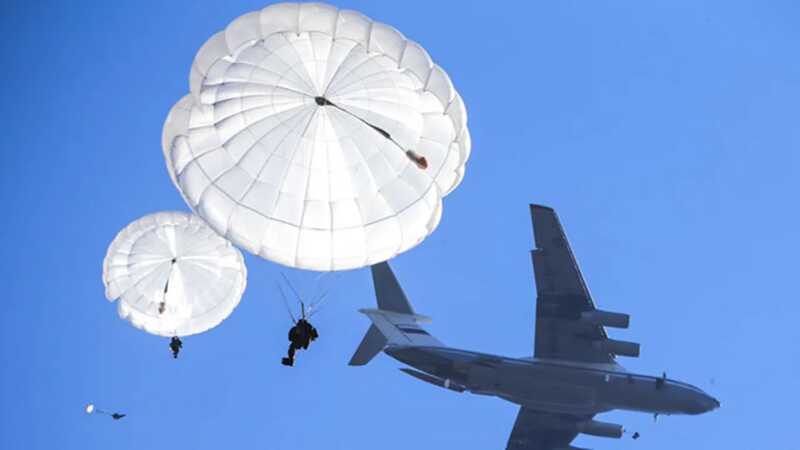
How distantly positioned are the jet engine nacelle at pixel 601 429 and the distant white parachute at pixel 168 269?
18641 mm

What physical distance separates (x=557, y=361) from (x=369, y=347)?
885cm

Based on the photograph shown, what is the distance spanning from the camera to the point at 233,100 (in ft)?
82.0

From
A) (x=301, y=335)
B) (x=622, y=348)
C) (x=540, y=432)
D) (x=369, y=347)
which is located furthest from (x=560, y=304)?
(x=301, y=335)

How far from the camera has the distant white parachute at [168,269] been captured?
34562 millimetres

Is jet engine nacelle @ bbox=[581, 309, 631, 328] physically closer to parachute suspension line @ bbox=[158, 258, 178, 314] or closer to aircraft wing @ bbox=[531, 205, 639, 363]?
aircraft wing @ bbox=[531, 205, 639, 363]

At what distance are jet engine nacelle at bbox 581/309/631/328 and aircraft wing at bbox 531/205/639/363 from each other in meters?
0.07

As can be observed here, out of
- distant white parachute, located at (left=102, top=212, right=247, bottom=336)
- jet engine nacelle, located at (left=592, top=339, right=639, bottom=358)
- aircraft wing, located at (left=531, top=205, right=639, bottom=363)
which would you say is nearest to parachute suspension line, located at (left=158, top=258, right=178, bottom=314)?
distant white parachute, located at (left=102, top=212, right=247, bottom=336)

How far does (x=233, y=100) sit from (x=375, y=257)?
6101 mm

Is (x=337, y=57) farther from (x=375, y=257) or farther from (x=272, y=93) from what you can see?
(x=375, y=257)

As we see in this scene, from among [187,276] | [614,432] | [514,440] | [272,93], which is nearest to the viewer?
[272,93]

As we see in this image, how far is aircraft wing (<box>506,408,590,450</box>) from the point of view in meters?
42.9

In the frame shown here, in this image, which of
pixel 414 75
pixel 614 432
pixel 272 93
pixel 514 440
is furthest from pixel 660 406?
pixel 272 93

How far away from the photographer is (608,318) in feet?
122

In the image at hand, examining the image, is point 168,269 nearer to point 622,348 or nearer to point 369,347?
point 369,347
